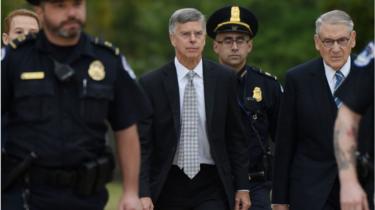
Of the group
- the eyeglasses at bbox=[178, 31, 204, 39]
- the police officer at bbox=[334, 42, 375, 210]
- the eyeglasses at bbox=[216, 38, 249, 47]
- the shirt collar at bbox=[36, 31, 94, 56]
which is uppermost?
the shirt collar at bbox=[36, 31, 94, 56]

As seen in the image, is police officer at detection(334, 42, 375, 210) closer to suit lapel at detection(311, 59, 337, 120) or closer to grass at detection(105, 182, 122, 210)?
suit lapel at detection(311, 59, 337, 120)

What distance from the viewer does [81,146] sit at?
8.02 metres

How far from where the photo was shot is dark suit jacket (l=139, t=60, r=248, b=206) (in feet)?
33.1

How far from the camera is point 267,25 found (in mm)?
37375

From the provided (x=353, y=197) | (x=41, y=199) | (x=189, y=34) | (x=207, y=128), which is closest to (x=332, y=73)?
(x=207, y=128)

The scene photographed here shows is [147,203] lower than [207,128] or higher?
lower

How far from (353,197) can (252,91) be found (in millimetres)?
3635

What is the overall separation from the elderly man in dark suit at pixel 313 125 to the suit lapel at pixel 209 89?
2.14ft

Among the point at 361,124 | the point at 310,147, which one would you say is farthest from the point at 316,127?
the point at 361,124

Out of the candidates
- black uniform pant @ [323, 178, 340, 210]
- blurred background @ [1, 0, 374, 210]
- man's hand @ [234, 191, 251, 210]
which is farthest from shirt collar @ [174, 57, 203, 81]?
blurred background @ [1, 0, 374, 210]

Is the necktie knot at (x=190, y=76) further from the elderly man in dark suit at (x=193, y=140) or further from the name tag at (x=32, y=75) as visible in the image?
the name tag at (x=32, y=75)

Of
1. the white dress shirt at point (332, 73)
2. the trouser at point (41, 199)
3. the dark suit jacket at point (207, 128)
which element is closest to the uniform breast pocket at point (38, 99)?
the trouser at point (41, 199)

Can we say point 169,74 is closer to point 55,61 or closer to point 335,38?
point 335,38

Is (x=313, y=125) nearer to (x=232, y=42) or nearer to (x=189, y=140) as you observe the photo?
(x=189, y=140)
